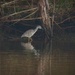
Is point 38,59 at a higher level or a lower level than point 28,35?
higher

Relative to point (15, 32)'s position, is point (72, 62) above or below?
above

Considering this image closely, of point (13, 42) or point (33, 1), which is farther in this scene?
point (33, 1)

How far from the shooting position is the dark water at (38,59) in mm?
11789

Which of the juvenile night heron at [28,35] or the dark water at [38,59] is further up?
the dark water at [38,59]

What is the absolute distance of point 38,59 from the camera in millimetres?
13570

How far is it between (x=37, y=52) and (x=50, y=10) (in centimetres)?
633

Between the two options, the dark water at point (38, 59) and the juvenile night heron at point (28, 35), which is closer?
the dark water at point (38, 59)

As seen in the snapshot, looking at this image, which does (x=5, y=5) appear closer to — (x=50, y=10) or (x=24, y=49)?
(x=50, y=10)

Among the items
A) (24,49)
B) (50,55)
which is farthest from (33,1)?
(50,55)

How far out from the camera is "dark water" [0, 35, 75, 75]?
1179cm

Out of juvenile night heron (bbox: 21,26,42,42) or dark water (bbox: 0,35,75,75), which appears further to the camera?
juvenile night heron (bbox: 21,26,42,42)

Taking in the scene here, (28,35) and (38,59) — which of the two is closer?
(38,59)

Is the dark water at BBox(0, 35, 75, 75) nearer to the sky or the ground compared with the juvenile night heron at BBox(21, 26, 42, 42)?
nearer to the sky

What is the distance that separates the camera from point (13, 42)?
1873 cm
